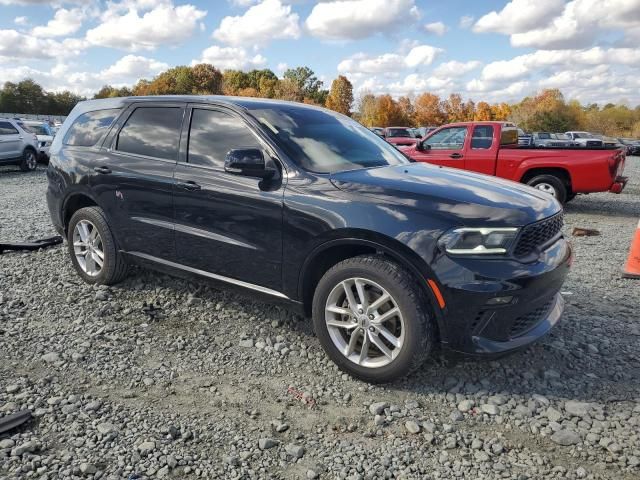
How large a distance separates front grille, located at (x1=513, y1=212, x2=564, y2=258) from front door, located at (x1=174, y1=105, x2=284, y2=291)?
1.56m

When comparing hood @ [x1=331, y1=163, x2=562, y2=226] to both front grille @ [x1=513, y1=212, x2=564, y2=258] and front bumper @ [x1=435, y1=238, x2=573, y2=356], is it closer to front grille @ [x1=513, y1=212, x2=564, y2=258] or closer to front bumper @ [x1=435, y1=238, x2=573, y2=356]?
front grille @ [x1=513, y1=212, x2=564, y2=258]

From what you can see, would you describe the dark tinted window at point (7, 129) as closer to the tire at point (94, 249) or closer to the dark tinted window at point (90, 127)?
the dark tinted window at point (90, 127)

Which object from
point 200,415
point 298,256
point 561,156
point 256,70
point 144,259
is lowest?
point 200,415

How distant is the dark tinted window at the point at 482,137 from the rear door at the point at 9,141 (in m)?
13.9

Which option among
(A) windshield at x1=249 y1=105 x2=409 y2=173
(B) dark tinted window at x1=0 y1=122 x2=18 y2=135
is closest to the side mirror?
(A) windshield at x1=249 y1=105 x2=409 y2=173

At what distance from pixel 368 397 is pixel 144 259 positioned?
240 cm

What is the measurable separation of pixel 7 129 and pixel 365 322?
16.8 meters

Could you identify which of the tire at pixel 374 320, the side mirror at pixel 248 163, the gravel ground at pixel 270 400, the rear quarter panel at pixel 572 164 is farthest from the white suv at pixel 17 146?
the tire at pixel 374 320

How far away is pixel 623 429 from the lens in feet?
9.56

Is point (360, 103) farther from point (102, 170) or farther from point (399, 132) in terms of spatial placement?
point (102, 170)

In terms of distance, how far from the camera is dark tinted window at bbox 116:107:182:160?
439 cm

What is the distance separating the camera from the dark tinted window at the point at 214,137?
399 centimetres

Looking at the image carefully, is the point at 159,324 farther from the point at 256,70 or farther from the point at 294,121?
the point at 256,70

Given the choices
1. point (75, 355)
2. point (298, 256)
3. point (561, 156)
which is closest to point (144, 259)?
point (75, 355)
